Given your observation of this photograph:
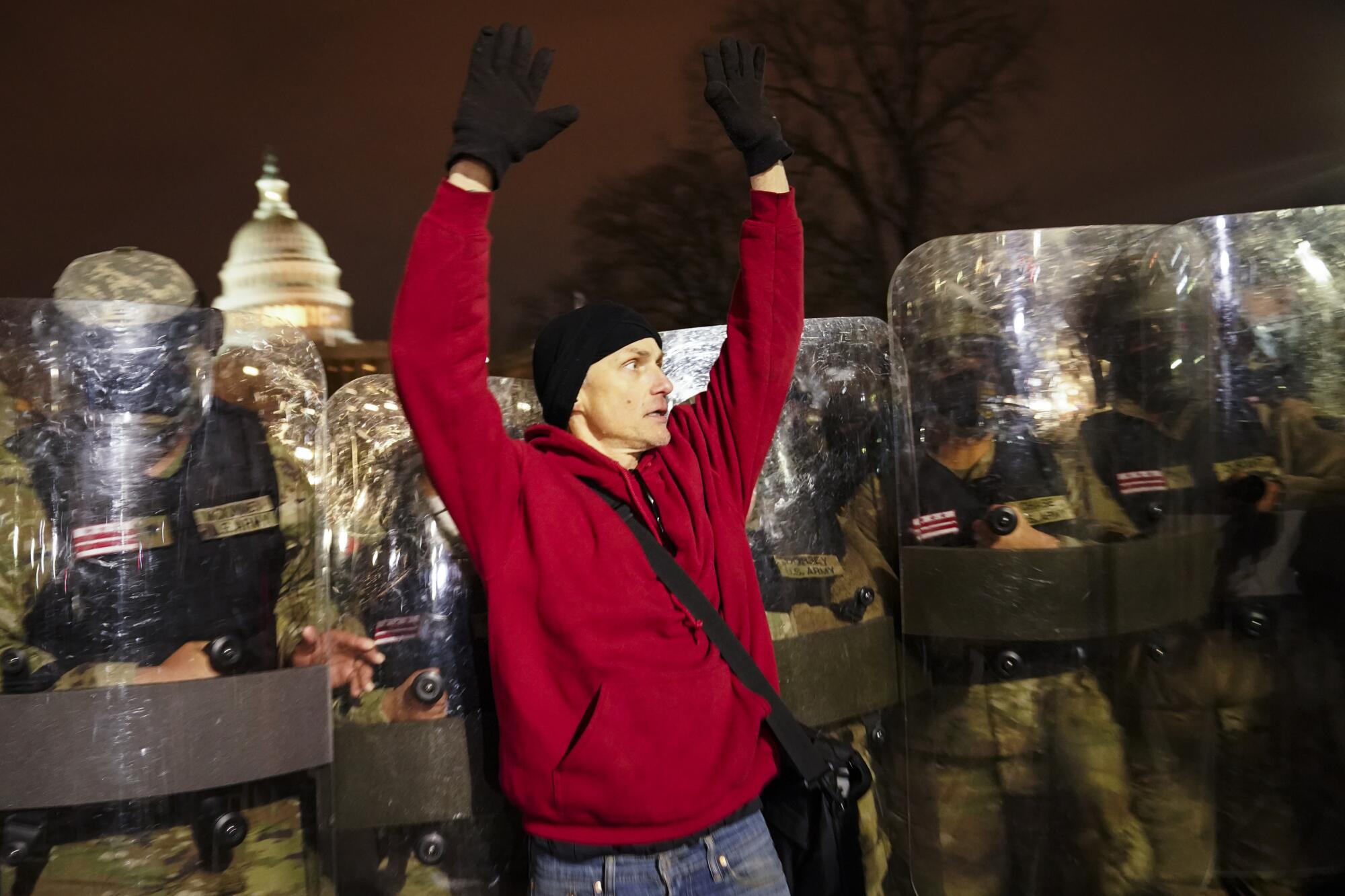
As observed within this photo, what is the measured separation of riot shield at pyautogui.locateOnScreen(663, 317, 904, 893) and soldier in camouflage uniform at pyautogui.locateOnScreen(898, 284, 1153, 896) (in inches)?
4.0

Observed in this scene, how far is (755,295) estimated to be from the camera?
2.05 meters

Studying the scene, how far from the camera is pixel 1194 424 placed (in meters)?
2.53

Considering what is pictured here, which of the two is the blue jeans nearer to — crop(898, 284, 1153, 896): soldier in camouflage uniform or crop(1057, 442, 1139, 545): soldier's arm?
crop(898, 284, 1153, 896): soldier in camouflage uniform

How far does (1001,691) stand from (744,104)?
1327 mm

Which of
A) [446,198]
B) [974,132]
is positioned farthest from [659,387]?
[974,132]

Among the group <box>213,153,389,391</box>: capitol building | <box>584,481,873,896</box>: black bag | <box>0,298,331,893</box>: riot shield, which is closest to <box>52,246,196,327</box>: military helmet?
<box>0,298,331,893</box>: riot shield

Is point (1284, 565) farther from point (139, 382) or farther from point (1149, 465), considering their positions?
point (139, 382)

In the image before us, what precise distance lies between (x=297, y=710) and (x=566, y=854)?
548mm

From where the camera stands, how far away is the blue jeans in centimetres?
167

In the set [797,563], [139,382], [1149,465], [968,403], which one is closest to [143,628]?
[139,382]

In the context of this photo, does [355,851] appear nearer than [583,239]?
Yes

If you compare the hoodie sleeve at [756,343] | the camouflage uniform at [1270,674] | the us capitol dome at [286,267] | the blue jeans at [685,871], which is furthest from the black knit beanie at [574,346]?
the us capitol dome at [286,267]

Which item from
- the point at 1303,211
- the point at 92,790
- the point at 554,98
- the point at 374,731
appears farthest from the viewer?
the point at 554,98

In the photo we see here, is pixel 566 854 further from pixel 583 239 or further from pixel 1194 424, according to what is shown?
pixel 583 239
